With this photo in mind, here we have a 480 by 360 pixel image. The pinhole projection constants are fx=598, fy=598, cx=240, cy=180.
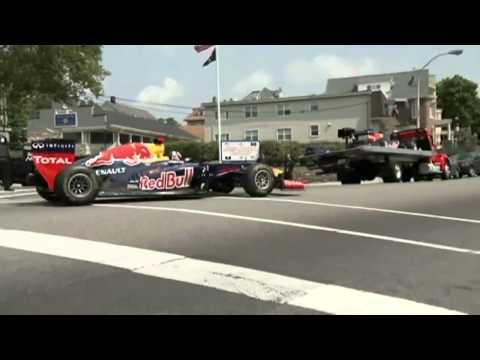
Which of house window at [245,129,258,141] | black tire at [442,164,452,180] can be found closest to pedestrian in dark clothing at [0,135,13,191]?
black tire at [442,164,452,180]

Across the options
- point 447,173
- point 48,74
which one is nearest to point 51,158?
point 447,173

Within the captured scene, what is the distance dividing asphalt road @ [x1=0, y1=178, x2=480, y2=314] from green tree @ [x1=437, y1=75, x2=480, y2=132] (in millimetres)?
83113

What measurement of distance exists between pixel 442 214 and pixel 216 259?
6.45m

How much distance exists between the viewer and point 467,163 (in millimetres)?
31453

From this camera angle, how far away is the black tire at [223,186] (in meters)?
14.5

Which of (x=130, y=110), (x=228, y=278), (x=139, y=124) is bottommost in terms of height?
(x=228, y=278)

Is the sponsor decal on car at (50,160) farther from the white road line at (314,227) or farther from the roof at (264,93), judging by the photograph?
the roof at (264,93)

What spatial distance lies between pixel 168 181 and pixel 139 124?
47.1 m

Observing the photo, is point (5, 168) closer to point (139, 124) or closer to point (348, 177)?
point (348, 177)

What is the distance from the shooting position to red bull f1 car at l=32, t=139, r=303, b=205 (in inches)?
463

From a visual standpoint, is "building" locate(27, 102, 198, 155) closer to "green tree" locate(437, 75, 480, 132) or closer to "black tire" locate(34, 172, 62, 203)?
"black tire" locate(34, 172, 62, 203)

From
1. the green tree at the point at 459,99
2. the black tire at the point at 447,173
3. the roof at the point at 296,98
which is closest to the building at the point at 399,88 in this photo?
the roof at the point at 296,98
